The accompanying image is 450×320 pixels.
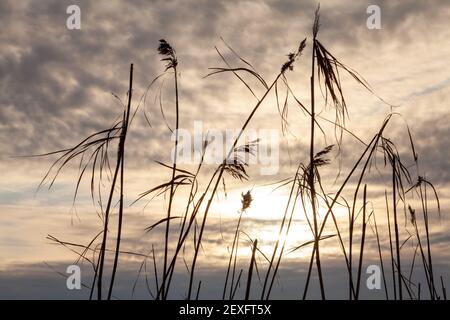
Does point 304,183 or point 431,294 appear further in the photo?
point 431,294

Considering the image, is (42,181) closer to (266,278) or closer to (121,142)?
(121,142)

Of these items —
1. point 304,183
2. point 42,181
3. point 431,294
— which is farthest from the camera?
point 431,294

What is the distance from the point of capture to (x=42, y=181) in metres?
4.23

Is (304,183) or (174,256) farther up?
(304,183)
